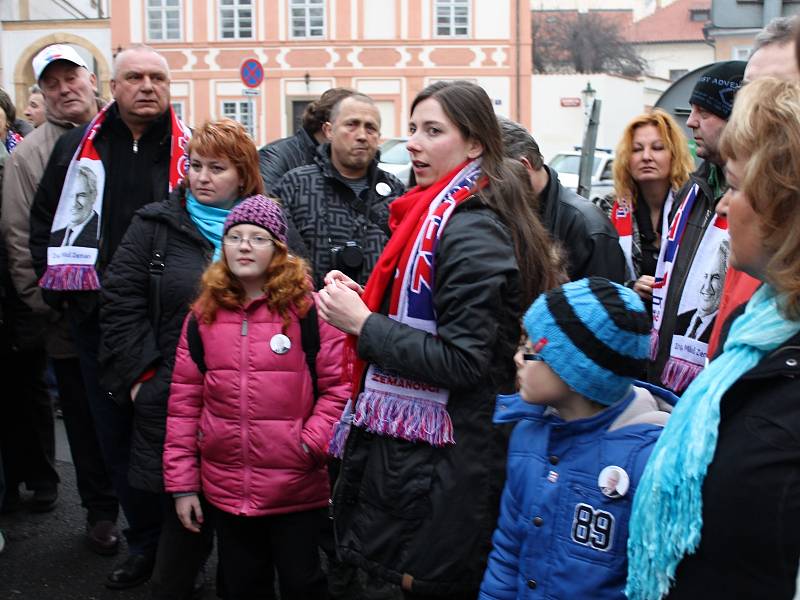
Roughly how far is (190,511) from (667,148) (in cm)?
281

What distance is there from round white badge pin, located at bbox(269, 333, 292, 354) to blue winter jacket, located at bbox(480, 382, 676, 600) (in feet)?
3.47

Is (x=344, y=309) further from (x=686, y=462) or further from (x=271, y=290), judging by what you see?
(x=686, y=462)

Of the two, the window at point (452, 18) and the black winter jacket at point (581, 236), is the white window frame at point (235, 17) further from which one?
the black winter jacket at point (581, 236)

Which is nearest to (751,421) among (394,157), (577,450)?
(577,450)

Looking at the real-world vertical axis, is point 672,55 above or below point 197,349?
above

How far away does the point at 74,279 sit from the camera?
4.30 metres

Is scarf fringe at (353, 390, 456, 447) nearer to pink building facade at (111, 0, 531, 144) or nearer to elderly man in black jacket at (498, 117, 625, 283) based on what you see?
elderly man in black jacket at (498, 117, 625, 283)

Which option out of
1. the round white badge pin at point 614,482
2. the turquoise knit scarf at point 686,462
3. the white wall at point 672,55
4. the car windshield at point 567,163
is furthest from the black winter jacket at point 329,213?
the white wall at point 672,55

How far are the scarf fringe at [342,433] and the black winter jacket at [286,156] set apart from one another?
2.72 meters

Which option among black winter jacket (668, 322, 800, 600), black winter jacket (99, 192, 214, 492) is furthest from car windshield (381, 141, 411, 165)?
black winter jacket (668, 322, 800, 600)

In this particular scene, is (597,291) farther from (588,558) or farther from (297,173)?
(297,173)

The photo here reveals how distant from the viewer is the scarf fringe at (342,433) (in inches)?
116

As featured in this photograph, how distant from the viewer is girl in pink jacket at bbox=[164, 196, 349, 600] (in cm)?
338

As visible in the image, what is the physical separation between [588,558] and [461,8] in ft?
112
